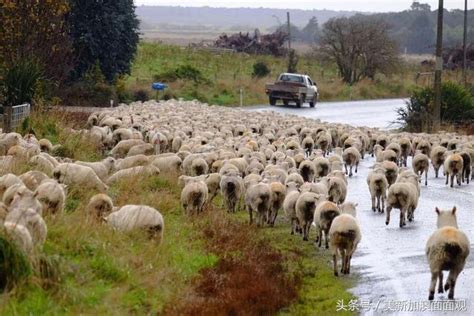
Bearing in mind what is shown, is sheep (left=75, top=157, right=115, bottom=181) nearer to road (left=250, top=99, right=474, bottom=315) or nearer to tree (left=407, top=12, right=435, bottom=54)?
road (left=250, top=99, right=474, bottom=315)

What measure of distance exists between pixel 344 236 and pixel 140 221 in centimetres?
260

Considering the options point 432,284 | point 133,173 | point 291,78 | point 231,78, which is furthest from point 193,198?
point 231,78

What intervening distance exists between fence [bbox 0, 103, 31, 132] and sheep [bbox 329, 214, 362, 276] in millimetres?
11625

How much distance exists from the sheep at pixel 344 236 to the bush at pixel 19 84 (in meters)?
14.5

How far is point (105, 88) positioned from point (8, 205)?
3178 cm

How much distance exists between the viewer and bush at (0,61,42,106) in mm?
25797

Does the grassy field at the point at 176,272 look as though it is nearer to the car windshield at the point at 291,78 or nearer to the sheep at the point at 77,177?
the sheep at the point at 77,177

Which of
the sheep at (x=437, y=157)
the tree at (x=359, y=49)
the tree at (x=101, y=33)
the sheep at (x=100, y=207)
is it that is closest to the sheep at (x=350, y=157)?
the sheep at (x=437, y=157)

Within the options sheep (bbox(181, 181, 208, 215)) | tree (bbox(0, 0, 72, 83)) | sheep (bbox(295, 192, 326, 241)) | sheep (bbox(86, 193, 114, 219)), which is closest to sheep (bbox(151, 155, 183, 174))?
sheep (bbox(181, 181, 208, 215))

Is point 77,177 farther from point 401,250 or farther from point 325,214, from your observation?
point 401,250

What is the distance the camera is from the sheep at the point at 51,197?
43.4ft

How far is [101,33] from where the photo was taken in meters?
45.7

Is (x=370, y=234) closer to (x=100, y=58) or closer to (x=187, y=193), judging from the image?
(x=187, y=193)

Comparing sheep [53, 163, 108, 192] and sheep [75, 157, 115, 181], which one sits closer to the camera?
sheep [53, 163, 108, 192]
